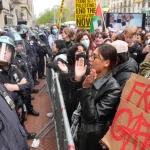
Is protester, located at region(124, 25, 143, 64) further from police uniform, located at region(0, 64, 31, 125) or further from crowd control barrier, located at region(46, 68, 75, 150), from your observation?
police uniform, located at region(0, 64, 31, 125)

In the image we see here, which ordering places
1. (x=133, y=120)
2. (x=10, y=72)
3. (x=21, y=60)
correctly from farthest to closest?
1. (x=21, y=60)
2. (x=10, y=72)
3. (x=133, y=120)

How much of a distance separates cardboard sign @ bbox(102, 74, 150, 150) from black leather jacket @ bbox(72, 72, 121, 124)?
8.9 inches

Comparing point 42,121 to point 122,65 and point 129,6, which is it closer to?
point 122,65

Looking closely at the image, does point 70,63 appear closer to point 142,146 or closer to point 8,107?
point 8,107

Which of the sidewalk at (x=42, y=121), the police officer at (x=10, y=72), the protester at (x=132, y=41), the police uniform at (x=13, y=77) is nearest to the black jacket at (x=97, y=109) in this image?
the police officer at (x=10, y=72)

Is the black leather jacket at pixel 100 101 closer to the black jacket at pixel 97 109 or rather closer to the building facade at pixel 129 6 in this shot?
the black jacket at pixel 97 109

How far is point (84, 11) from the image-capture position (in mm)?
6312

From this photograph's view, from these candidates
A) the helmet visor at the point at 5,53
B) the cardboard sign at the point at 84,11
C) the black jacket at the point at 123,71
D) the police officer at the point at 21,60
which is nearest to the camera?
the helmet visor at the point at 5,53

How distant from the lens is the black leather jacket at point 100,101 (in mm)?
1929

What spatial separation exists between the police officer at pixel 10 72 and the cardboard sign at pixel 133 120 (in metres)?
1.43

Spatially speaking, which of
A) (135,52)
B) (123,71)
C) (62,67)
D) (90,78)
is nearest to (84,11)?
(135,52)

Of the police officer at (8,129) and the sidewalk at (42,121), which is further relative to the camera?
the sidewalk at (42,121)

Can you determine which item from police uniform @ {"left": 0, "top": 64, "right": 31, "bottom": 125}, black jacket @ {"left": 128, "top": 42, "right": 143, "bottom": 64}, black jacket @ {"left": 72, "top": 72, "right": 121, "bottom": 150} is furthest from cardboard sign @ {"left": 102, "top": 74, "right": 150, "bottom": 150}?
black jacket @ {"left": 128, "top": 42, "right": 143, "bottom": 64}

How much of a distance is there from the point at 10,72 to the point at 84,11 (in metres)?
3.98
